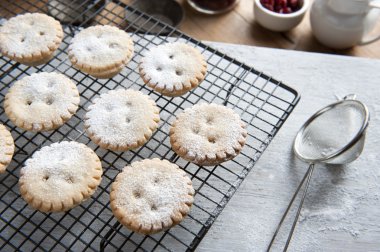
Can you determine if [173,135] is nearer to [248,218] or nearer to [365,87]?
[248,218]

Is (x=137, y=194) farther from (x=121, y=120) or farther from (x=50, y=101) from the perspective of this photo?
(x=50, y=101)

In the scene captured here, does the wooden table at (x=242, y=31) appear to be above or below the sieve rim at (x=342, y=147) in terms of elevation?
below

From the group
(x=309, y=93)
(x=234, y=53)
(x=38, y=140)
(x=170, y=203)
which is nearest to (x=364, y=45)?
(x=309, y=93)

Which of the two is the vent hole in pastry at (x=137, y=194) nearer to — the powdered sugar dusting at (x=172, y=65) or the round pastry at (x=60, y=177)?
the round pastry at (x=60, y=177)

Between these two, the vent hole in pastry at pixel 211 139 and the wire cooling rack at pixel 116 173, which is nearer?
the wire cooling rack at pixel 116 173

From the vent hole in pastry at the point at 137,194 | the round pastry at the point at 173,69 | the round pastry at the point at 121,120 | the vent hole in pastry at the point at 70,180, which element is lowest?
the vent hole in pastry at the point at 137,194

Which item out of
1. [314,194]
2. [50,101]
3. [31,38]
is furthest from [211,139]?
[31,38]

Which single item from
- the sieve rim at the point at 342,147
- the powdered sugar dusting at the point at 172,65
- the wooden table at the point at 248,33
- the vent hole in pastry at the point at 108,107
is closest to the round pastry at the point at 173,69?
the powdered sugar dusting at the point at 172,65
